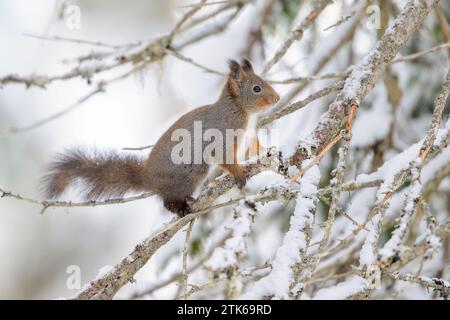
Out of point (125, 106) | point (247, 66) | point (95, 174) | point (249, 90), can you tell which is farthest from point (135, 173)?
point (125, 106)

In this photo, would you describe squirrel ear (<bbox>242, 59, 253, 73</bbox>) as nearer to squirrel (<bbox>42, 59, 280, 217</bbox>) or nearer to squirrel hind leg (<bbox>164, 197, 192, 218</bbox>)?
squirrel (<bbox>42, 59, 280, 217</bbox>)

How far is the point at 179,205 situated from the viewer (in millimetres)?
3287

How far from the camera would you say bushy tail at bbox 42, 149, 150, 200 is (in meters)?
3.23

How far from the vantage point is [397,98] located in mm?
4133

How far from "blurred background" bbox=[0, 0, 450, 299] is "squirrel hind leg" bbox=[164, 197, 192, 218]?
0.14m

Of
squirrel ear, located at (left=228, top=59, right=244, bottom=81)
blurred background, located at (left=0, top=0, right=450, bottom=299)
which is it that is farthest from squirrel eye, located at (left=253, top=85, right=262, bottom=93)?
blurred background, located at (left=0, top=0, right=450, bottom=299)

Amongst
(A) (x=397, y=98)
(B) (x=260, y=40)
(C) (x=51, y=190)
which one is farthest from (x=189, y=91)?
(C) (x=51, y=190)

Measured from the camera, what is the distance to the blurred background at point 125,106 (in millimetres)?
4137

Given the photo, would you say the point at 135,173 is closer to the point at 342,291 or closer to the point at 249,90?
the point at 249,90

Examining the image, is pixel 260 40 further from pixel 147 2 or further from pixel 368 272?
pixel 147 2

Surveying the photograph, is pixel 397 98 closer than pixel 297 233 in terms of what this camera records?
No

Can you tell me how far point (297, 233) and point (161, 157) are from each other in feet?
4.94

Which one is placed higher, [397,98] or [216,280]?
[397,98]
